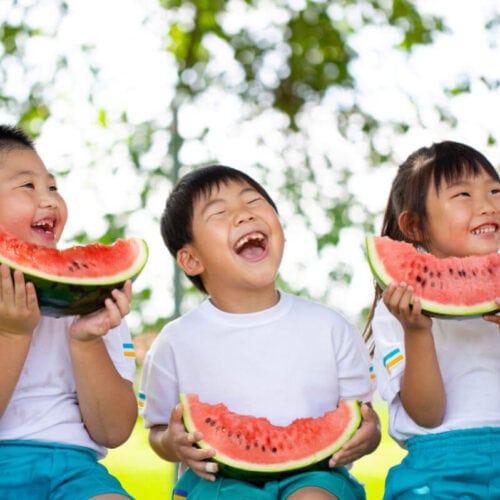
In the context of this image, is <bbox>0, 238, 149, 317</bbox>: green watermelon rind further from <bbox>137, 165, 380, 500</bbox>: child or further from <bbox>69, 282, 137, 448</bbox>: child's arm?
<bbox>137, 165, 380, 500</bbox>: child

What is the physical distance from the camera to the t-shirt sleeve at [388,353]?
3217mm

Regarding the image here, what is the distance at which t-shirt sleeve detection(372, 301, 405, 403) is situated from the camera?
10.6 feet

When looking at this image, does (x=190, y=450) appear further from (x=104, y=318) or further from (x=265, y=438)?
(x=104, y=318)

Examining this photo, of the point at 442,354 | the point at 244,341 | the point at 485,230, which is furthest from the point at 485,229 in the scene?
the point at 244,341

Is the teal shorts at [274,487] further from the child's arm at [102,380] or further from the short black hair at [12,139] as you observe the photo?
the short black hair at [12,139]

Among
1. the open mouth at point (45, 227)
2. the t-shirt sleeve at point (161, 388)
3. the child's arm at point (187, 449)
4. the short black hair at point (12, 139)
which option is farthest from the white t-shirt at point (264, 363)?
the short black hair at point (12, 139)

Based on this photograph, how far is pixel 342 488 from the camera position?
301 centimetres

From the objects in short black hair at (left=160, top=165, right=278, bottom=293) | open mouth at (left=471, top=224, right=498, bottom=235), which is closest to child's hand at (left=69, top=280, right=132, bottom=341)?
short black hair at (left=160, top=165, right=278, bottom=293)

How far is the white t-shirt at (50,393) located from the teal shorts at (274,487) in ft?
1.38

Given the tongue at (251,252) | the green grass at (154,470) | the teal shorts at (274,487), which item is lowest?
the green grass at (154,470)

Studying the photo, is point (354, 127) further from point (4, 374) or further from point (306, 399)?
point (4, 374)

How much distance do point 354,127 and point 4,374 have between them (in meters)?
3.83

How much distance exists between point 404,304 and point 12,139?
4.96ft

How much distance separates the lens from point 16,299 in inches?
111
